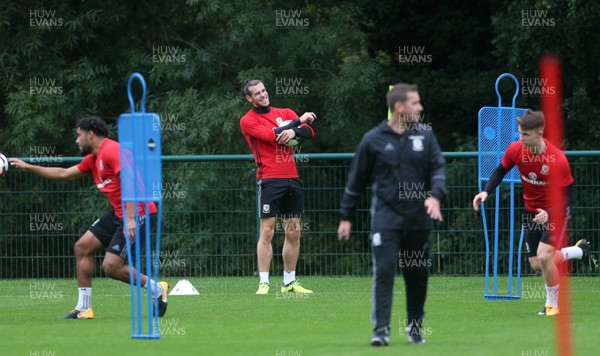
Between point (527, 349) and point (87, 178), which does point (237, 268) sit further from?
point (527, 349)

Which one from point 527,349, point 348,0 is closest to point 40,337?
point 527,349

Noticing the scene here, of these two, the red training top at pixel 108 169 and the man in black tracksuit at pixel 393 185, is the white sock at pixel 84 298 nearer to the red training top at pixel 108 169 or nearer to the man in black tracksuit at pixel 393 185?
the red training top at pixel 108 169

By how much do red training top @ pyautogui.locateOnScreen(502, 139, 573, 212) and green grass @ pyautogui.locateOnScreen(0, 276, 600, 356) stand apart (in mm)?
1152

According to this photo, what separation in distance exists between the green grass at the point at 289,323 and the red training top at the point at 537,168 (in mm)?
1152

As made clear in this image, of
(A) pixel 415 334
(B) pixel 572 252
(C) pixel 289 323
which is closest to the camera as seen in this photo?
(A) pixel 415 334

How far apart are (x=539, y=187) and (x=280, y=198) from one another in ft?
12.6

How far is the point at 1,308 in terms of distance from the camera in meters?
14.2

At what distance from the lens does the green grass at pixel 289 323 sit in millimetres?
9977

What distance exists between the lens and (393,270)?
9906 mm

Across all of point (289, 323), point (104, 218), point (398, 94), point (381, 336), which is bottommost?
point (289, 323)

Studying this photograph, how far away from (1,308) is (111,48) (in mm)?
11375

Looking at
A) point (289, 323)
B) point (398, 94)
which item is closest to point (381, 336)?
point (398, 94)

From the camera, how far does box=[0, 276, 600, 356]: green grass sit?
998 centimetres

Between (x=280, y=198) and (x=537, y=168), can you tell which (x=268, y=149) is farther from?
(x=537, y=168)
